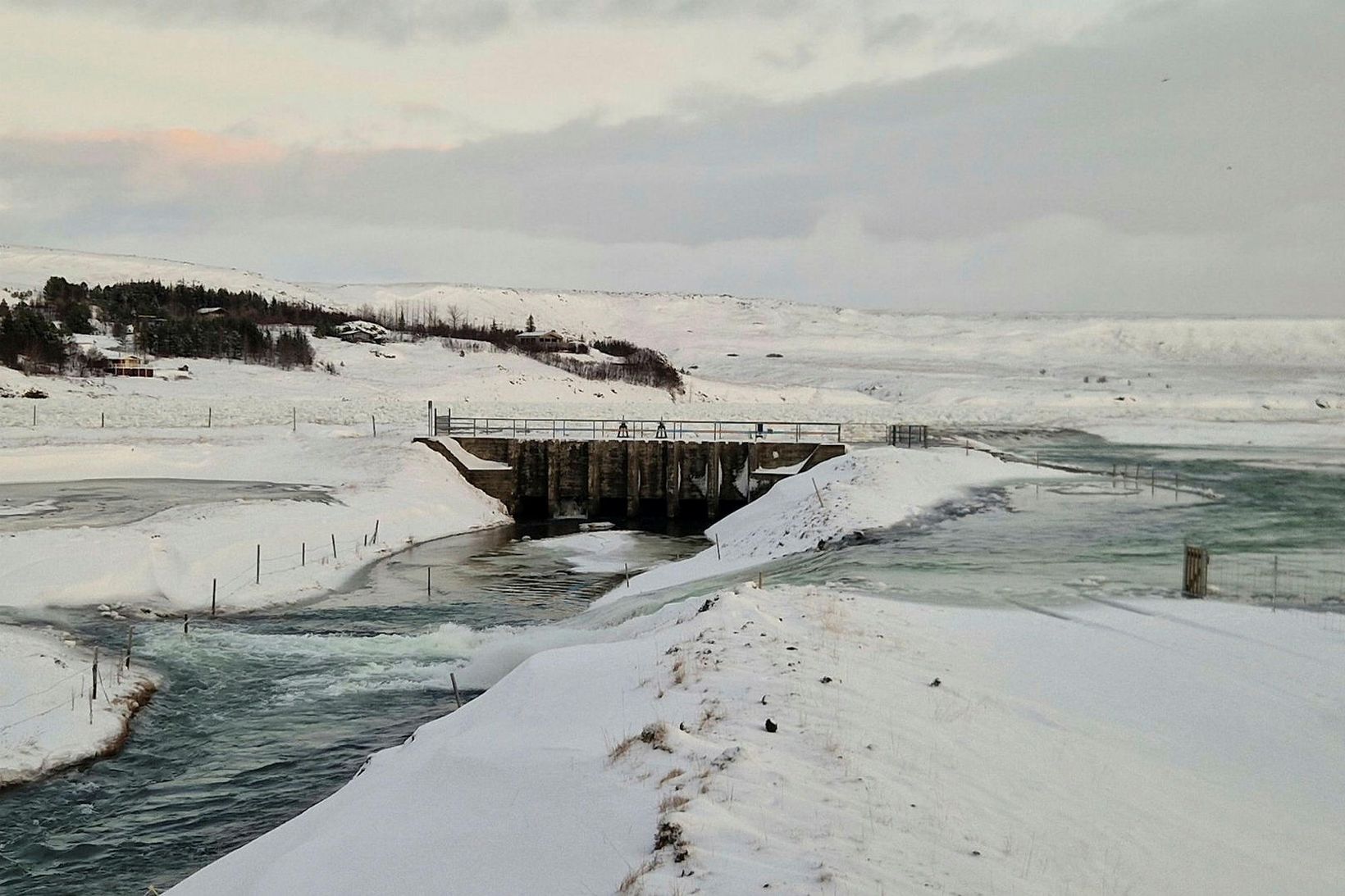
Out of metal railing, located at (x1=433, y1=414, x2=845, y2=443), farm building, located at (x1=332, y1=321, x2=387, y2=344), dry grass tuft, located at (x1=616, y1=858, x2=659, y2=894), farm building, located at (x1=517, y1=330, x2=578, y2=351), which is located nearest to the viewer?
dry grass tuft, located at (x1=616, y1=858, x2=659, y2=894)

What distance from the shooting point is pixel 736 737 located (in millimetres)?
7918

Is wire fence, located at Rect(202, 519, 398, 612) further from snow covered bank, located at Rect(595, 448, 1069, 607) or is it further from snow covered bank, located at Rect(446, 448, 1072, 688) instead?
snow covered bank, located at Rect(595, 448, 1069, 607)

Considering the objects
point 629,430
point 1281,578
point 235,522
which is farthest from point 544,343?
point 1281,578

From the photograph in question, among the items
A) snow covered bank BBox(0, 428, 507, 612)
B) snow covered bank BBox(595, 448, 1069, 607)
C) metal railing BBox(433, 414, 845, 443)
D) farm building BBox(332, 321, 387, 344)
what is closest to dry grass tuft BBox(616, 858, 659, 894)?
snow covered bank BBox(595, 448, 1069, 607)

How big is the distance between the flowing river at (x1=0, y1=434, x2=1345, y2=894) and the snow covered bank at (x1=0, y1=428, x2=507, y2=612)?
143 cm

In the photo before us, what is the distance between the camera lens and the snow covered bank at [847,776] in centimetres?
619

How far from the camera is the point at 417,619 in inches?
770

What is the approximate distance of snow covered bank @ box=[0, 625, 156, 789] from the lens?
11.5 metres

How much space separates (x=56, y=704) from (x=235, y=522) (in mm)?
13299

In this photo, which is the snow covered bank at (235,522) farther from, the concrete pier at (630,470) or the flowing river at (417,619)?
the concrete pier at (630,470)

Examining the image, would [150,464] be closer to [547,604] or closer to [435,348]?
[547,604]

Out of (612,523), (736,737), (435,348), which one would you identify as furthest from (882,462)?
(435,348)

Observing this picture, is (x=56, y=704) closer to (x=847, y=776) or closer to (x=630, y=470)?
(x=847, y=776)

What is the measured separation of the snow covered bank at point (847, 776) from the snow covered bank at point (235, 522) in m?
12.6
